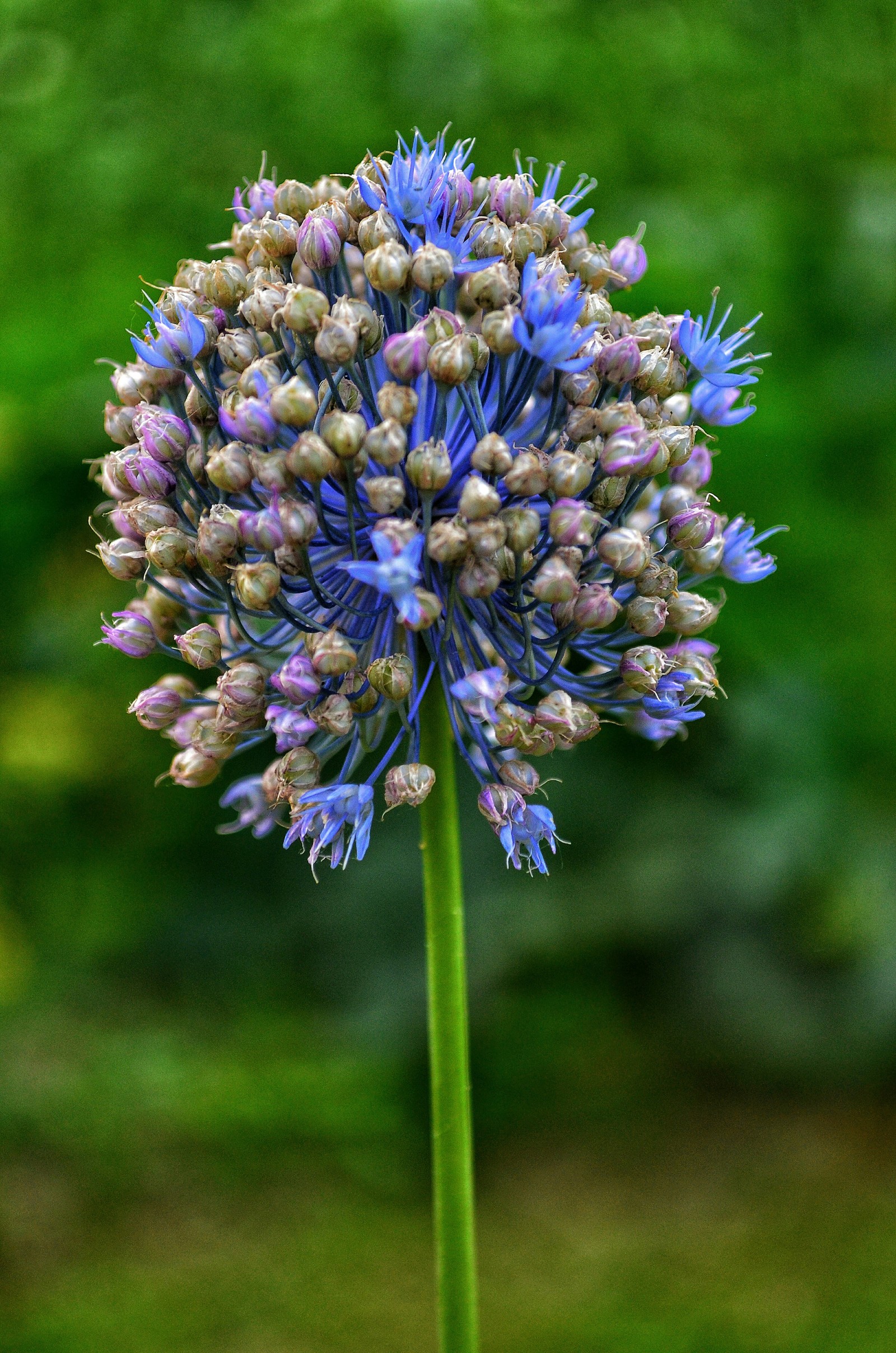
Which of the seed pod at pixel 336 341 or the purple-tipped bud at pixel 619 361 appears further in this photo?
the purple-tipped bud at pixel 619 361

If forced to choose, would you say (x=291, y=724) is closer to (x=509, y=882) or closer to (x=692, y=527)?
(x=692, y=527)

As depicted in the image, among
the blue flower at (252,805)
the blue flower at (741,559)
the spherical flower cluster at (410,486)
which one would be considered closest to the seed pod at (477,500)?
the spherical flower cluster at (410,486)

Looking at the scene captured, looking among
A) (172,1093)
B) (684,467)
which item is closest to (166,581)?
(684,467)

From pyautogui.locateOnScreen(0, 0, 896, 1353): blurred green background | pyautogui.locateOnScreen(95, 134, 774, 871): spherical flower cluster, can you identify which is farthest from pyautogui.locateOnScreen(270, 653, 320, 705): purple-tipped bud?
pyautogui.locateOnScreen(0, 0, 896, 1353): blurred green background

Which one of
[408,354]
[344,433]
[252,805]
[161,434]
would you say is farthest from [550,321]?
[252,805]

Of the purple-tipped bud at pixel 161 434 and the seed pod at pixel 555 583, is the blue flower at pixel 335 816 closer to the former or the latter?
the seed pod at pixel 555 583
